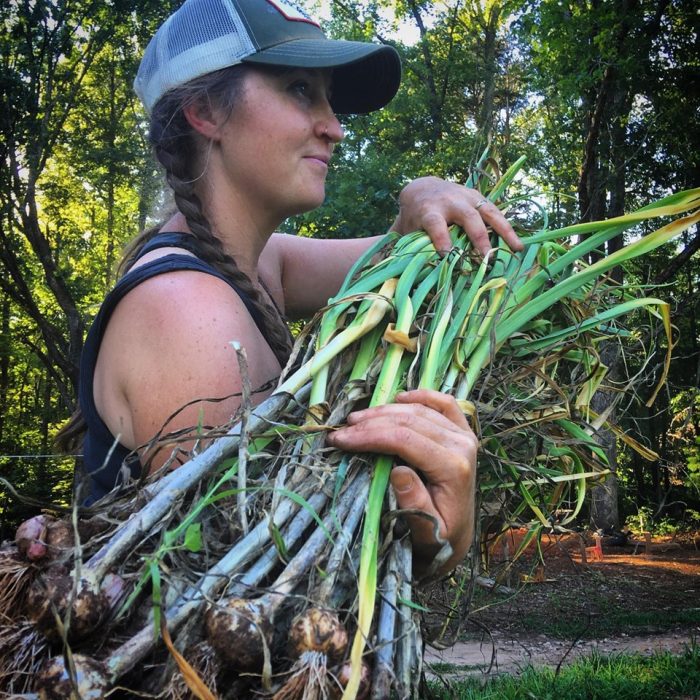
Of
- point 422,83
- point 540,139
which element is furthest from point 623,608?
point 422,83

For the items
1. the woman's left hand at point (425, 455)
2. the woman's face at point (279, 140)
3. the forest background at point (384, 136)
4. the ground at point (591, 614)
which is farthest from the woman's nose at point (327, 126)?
the forest background at point (384, 136)

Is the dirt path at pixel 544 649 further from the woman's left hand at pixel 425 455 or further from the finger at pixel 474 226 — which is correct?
the woman's left hand at pixel 425 455

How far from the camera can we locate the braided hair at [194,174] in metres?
1.62

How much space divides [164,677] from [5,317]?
15.6 metres

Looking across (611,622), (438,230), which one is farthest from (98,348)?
(611,622)

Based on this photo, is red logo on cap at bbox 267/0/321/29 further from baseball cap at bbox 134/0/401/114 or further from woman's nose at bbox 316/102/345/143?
woman's nose at bbox 316/102/345/143

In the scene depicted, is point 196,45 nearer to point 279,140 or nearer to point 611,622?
point 279,140

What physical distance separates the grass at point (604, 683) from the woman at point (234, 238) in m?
2.83

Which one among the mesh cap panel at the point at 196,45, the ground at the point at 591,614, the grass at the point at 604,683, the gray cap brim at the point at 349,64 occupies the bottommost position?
the ground at the point at 591,614

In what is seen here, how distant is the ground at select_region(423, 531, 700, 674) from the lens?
19.6 ft

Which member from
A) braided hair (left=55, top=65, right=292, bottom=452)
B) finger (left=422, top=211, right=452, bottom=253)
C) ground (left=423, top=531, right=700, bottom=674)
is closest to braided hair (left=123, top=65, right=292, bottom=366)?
braided hair (left=55, top=65, right=292, bottom=452)

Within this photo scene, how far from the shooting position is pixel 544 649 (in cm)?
616

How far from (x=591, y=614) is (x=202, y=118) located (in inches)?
272

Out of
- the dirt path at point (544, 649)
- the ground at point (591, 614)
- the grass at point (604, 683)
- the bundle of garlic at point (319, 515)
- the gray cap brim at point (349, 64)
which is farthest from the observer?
the ground at point (591, 614)
